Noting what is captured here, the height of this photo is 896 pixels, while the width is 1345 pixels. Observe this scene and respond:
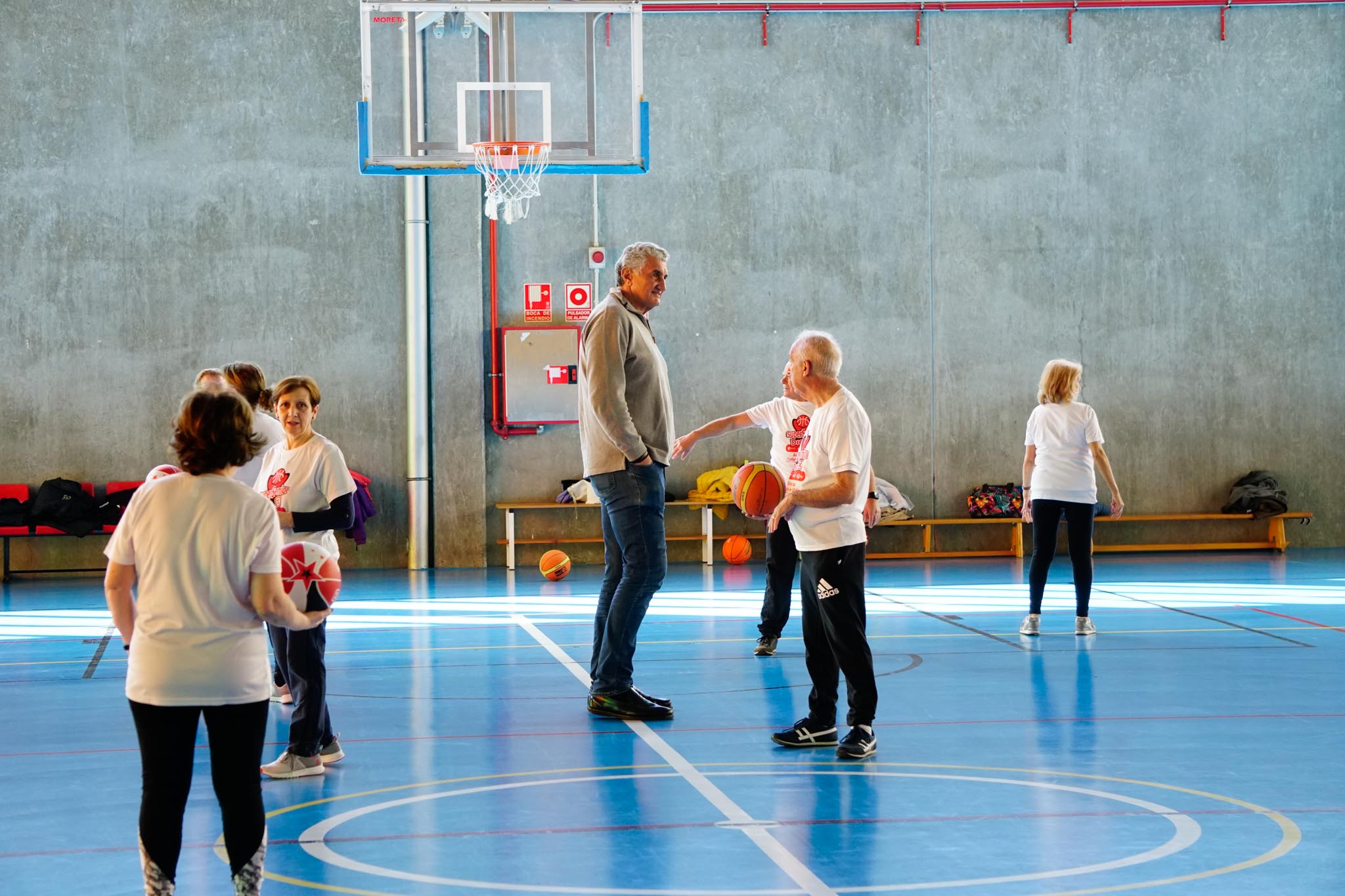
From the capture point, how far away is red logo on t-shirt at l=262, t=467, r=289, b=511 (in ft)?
17.7

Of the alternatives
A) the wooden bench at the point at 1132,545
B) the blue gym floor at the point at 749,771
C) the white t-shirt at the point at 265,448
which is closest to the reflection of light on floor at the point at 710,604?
the blue gym floor at the point at 749,771

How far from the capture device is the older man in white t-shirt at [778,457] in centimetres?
616

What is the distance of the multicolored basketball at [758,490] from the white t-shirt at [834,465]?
4.75 feet

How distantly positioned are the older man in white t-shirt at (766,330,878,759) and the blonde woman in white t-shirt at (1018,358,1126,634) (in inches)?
137

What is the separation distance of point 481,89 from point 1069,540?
689 cm

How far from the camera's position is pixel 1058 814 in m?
4.68

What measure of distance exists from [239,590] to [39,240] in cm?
1302

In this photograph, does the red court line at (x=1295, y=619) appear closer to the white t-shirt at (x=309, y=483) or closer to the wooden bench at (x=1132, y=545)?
the wooden bench at (x=1132, y=545)

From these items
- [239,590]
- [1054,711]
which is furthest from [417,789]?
[1054,711]

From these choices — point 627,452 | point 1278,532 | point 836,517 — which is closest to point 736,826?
point 836,517

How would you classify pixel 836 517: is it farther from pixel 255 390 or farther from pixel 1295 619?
pixel 1295 619

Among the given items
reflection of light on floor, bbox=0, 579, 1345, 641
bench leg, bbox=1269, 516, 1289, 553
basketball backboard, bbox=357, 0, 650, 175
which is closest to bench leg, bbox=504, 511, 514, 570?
reflection of light on floor, bbox=0, 579, 1345, 641

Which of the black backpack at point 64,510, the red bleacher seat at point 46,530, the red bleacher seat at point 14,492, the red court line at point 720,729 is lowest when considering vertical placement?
the red court line at point 720,729

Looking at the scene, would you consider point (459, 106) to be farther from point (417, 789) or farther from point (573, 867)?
point (573, 867)
